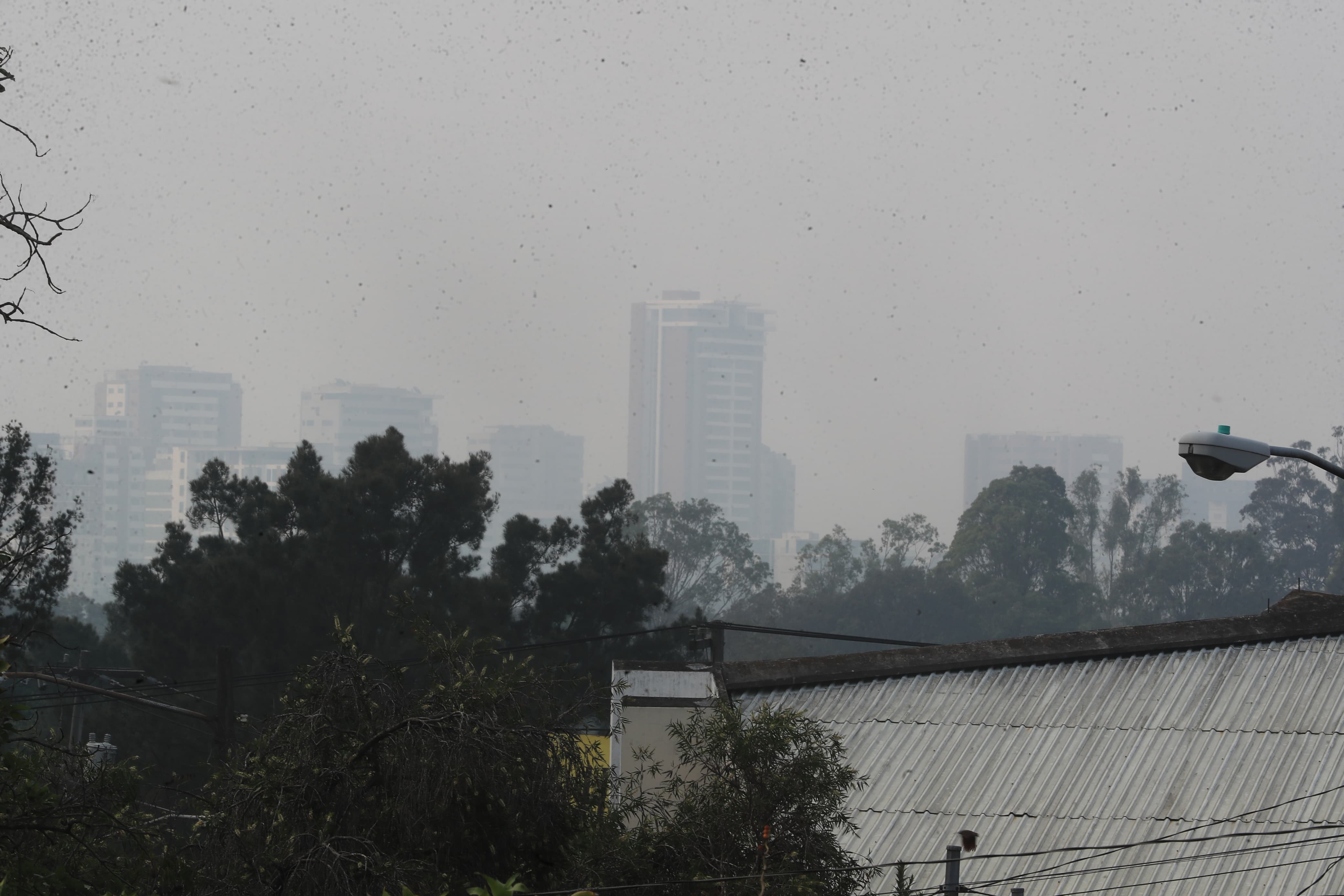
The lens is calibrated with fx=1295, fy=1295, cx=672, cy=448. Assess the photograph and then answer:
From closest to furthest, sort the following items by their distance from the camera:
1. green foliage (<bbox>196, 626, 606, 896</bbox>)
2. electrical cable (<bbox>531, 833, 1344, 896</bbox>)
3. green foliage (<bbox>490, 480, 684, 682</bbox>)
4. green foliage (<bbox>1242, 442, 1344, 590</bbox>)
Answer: electrical cable (<bbox>531, 833, 1344, 896</bbox>) < green foliage (<bbox>196, 626, 606, 896</bbox>) < green foliage (<bbox>490, 480, 684, 682</bbox>) < green foliage (<bbox>1242, 442, 1344, 590</bbox>)

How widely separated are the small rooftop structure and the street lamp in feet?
11.1

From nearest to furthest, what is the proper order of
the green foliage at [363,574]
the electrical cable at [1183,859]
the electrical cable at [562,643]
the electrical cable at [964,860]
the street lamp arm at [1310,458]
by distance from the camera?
1. the street lamp arm at [1310,458]
2. the electrical cable at [964,860]
3. the electrical cable at [1183,859]
4. the electrical cable at [562,643]
5. the green foliage at [363,574]

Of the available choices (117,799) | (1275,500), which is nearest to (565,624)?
(117,799)

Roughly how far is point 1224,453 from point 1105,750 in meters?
4.97

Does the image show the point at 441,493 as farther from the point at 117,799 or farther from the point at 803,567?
the point at 803,567

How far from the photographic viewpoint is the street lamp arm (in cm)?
675

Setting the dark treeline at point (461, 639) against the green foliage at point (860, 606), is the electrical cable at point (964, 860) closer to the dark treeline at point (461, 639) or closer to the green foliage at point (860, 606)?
the dark treeline at point (461, 639)

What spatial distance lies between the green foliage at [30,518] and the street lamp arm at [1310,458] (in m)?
21.4

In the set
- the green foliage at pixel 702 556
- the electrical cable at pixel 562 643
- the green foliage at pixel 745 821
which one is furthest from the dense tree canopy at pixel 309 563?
the green foliage at pixel 702 556

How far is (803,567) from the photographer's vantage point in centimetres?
9700

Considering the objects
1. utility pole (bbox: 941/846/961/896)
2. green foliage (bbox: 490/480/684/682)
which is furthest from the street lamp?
green foliage (bbox: 490/480/684/682)

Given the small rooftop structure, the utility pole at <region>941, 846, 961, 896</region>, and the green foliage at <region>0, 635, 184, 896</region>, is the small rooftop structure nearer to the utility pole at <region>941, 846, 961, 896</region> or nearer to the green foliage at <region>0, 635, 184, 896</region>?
the utility pole at <region>941, 846, 961, 896</region>

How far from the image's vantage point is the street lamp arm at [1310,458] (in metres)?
6.75

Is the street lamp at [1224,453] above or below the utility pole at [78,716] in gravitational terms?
above
